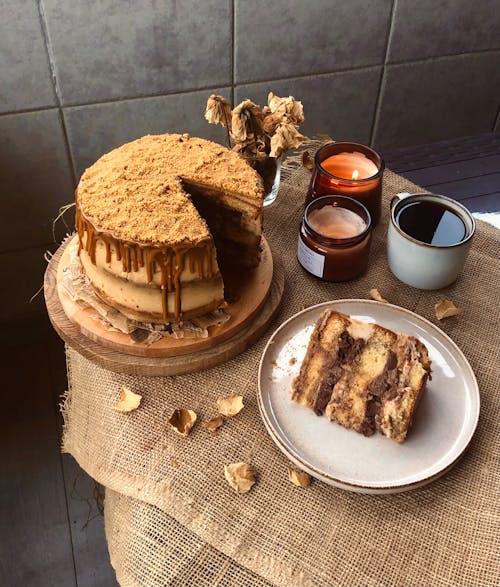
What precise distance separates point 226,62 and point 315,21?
33 centimetres

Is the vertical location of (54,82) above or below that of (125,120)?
above

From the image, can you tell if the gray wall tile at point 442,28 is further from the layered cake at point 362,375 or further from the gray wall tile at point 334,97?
the layered cake at point 362,375

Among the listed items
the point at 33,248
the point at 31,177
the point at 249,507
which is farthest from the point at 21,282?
the point at 249,507

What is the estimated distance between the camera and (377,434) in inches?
42.8

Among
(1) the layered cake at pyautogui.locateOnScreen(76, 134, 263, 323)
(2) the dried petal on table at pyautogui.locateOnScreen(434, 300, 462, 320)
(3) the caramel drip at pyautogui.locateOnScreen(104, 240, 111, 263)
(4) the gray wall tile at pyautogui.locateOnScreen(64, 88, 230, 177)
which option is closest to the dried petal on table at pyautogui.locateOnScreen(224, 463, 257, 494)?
(1) the layered cake at pyautogui.locateOnScreen(76, 134, 263, 323)

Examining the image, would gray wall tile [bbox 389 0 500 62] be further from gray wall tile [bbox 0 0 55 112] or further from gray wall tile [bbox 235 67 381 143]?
gray wall tile [bbox 0 0 55 112]

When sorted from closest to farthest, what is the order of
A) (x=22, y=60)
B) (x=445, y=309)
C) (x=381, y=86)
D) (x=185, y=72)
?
(x=445, y=309) < (x=22, y=60) < (x=185, y=72) < (x=381, y=86)

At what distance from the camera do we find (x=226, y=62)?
2039mm

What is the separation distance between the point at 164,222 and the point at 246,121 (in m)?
0.36

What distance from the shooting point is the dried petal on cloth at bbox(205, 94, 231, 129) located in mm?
1374

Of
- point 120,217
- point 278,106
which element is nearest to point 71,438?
point 120,217

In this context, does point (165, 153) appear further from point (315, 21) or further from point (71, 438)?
point (315, 21)

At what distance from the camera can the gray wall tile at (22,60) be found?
1732mm

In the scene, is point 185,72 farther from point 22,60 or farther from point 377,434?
point 377,434
